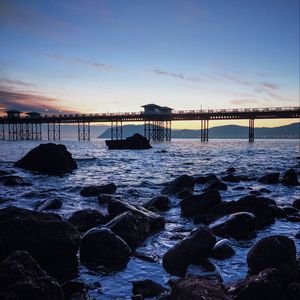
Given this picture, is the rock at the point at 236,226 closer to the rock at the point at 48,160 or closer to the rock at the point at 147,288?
the rock at the point at 147,288

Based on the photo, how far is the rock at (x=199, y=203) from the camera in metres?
9.80

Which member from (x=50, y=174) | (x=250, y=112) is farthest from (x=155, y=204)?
(x=250, y=112)

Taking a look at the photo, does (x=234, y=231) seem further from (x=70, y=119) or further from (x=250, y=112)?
(x=70, y=119)

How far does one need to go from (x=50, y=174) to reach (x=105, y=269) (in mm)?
17438

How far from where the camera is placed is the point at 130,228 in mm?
6961

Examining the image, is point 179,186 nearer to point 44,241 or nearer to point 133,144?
point 44,241

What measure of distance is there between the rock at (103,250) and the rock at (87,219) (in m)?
1.89

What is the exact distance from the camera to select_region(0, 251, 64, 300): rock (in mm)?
3602

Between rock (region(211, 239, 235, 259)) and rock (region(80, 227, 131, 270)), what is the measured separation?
1.72m

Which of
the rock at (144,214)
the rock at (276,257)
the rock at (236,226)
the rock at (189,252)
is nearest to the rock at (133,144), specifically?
the rock at (144,214)

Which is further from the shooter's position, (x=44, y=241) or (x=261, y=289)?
(x=44, y=241)

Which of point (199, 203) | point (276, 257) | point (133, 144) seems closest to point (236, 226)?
point (199, 203)

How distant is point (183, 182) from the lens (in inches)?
580

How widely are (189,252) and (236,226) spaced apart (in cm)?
228
